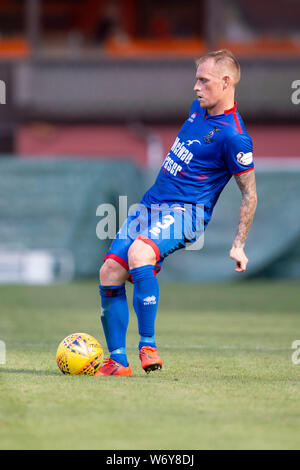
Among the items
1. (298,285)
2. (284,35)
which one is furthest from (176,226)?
(284,35)

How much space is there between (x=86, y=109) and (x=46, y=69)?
1.54 metres

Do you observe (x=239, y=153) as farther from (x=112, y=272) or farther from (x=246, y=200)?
(x=112, y=272)

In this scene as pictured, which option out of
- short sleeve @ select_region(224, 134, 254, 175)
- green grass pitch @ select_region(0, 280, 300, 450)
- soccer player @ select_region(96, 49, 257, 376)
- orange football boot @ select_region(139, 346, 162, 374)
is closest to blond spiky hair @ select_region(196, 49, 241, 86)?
soccer player @ select_region(96, 49, 257, 376)

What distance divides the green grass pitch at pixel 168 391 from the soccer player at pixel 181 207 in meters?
0.43

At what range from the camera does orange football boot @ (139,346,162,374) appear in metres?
5.95

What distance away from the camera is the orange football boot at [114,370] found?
609cm

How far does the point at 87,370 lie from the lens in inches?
241

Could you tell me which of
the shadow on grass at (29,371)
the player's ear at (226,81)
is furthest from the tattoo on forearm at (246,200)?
the shadow on grass at (29,371)

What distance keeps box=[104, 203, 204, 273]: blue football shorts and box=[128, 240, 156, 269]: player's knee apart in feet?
0.12

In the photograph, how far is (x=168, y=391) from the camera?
5.43 meters

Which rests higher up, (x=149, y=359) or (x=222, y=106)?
(x=222, y=106)

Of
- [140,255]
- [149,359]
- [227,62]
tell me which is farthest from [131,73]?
[149,359]

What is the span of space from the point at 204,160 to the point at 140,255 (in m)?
0.84

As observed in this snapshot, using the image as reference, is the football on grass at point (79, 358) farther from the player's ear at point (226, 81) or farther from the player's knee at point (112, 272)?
the player's ear at point (226, 81)
